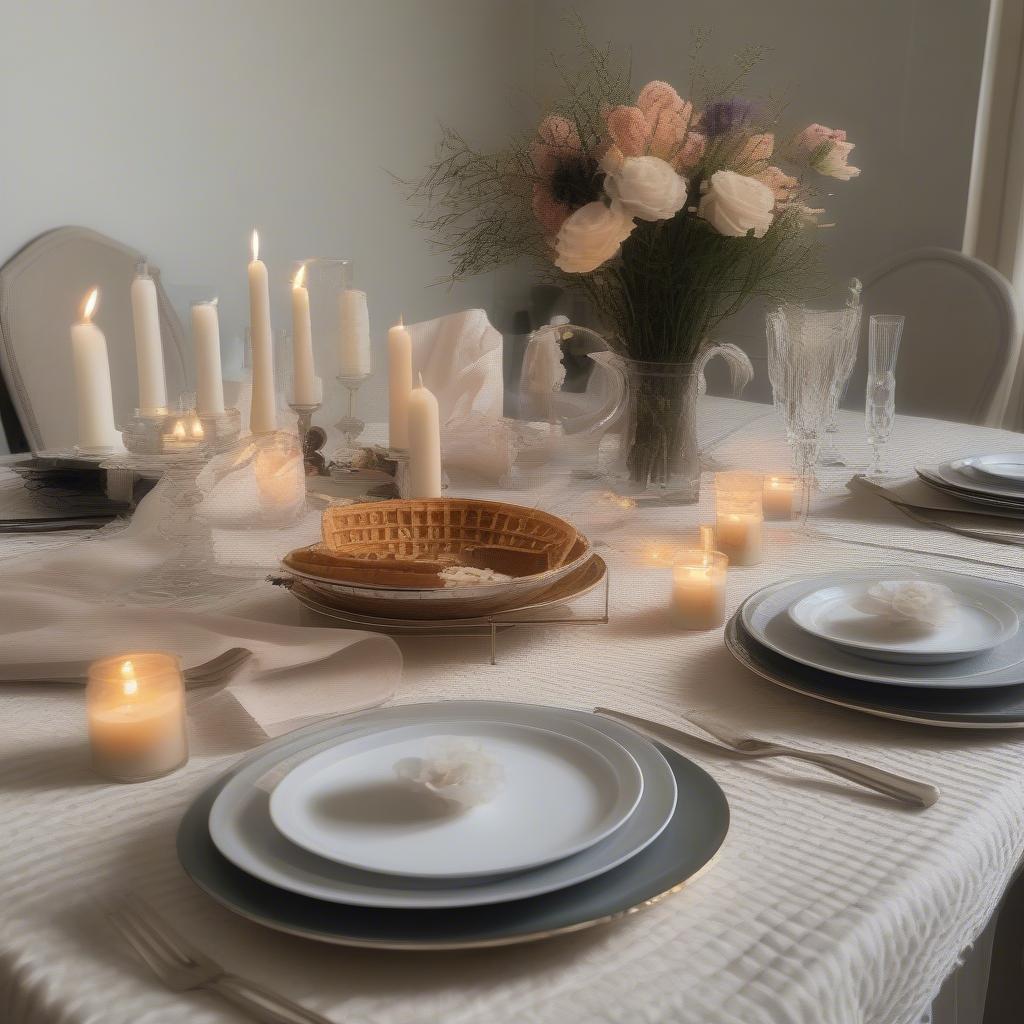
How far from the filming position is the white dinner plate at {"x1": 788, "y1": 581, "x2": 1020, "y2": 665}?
2.44ft

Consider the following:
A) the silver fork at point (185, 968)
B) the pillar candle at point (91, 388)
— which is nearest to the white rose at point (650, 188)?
the pillar candle at point (91, 388)

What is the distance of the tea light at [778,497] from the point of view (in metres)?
1.22

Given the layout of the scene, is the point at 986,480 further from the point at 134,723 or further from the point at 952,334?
the point at 952,334

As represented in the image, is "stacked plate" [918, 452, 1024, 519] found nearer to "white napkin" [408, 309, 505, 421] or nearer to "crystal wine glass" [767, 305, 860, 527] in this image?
"crystal wine glass" [767, 305, 860, 527]

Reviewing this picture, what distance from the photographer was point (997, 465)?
1313mm

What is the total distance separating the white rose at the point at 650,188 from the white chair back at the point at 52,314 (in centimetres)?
151

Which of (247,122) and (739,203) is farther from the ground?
(247,122)

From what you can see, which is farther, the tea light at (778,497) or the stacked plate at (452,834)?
the tea light at (778,497)

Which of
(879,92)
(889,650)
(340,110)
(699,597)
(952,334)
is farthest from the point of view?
(340,110)

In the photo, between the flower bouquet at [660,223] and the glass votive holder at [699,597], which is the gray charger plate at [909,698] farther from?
the flower bouquet at [660,223]

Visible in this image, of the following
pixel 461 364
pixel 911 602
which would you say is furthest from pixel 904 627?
pixel 461 364

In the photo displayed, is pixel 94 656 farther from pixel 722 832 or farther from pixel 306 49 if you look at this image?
pixel 306 49

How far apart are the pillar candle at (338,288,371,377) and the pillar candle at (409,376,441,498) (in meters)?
0.33

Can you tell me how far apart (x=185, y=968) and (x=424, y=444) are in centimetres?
68
